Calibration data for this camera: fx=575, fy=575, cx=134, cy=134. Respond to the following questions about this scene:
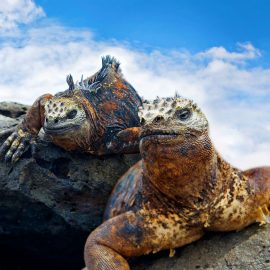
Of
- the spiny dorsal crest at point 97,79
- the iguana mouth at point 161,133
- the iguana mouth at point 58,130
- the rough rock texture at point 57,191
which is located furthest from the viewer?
the spiny dorsal crest at point 97,79

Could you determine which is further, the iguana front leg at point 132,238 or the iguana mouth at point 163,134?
the iguana front leg at point 132,238

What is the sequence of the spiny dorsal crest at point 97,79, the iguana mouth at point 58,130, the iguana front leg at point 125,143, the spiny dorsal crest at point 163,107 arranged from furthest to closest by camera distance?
the spiny dorsal crest at point 97,79, the iguana front leg at point 125,143, the iguana mouth at point 58,130, the spiny dorsal crest at point 163,107

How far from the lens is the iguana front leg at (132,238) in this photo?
488 cm

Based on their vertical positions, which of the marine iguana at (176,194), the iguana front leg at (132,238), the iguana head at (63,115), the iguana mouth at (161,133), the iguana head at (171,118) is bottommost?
the iguana front leg at (132,238)

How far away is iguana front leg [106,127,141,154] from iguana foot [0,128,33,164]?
3.35 feet

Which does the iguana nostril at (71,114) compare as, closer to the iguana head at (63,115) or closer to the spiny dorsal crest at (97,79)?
the iguana head at (63,115)

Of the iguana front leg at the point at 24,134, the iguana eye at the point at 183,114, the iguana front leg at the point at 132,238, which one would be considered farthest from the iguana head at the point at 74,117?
the iguana eye at the point at 183,114

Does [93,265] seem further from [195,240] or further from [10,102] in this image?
[10,102]

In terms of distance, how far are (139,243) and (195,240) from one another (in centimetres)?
53

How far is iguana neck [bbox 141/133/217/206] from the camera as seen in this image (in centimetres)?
433

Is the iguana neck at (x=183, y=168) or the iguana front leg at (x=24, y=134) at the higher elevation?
the iguana front leg at (x=24, y=134)

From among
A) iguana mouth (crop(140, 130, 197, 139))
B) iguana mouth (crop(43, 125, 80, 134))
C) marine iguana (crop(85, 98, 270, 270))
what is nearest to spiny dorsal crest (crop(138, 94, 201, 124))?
marine iguana (crop(85, 98, 270, 270))

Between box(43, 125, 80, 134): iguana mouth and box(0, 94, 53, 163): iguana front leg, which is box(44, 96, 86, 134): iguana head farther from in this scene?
box(0, 94, 53, 163): iguana front leg

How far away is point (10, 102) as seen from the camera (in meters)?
8.56
